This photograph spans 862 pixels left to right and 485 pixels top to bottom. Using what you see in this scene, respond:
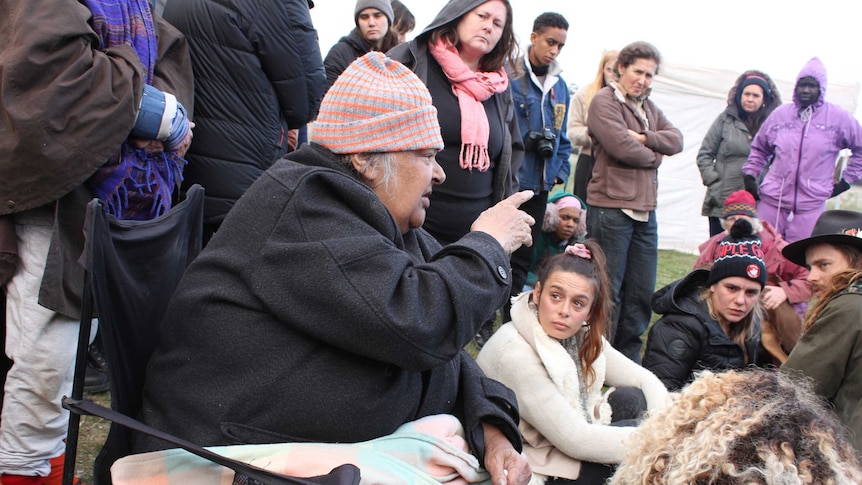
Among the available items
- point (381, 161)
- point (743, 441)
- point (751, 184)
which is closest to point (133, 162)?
point (381, 161)

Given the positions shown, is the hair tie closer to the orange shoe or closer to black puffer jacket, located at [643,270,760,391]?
black puffer jacket, located at [643,270,760,391]

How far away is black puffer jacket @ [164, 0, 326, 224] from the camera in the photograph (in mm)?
3182

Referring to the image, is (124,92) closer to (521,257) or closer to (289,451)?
(289,451)

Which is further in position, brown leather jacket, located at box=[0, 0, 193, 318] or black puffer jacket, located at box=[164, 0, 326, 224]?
black puffer jacket, located at box=[164, 0, 326, 224]

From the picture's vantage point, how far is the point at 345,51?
15.9 feet

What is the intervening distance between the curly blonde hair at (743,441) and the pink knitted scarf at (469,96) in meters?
2.21

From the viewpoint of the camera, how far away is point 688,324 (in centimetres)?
367

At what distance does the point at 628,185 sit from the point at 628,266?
0.55 metres

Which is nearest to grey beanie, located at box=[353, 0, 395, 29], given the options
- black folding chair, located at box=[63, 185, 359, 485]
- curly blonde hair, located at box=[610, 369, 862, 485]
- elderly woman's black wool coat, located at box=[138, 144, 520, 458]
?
black folding chair, located at box=[63, 185, 359, 485]

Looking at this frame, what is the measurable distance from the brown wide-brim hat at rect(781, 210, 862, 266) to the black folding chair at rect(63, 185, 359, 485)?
10.2ft

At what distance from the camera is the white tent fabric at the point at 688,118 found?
33.3 feet

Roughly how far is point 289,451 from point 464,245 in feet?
2.02

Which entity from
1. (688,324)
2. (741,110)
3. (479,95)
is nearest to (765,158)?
(741,110)

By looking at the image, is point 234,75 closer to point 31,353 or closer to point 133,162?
point 133,162
